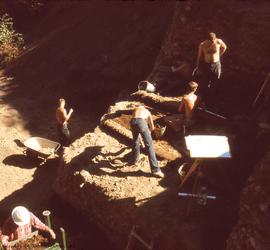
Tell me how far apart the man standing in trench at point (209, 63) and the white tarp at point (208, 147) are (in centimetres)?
413

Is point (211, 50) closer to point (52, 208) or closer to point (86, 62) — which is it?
point (52, 208)

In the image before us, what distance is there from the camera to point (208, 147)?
28.0 feet

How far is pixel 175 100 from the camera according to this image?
13422mm

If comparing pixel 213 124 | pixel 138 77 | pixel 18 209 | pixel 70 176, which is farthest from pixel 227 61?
pixel 18 209

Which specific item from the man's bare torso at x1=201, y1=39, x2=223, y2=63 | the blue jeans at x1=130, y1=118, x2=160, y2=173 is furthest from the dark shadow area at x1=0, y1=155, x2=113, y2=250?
the man's bare torso at x1=201, y1=39, x2=223, y2=63

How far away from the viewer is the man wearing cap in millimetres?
9000

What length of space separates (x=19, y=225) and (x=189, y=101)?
5.53m

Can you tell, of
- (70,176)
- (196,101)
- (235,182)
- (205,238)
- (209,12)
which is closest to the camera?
(205,238)

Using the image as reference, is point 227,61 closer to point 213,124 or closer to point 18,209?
point 213,124

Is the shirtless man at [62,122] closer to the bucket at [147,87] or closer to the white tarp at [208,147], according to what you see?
the bucket at [147,87]

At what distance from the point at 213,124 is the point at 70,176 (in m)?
4.38

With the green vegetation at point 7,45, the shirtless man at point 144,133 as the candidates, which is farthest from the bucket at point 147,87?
the green vegetation at point 7,45

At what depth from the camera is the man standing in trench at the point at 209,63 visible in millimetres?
12055

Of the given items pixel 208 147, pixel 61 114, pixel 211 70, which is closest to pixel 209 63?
pixel 211 70
